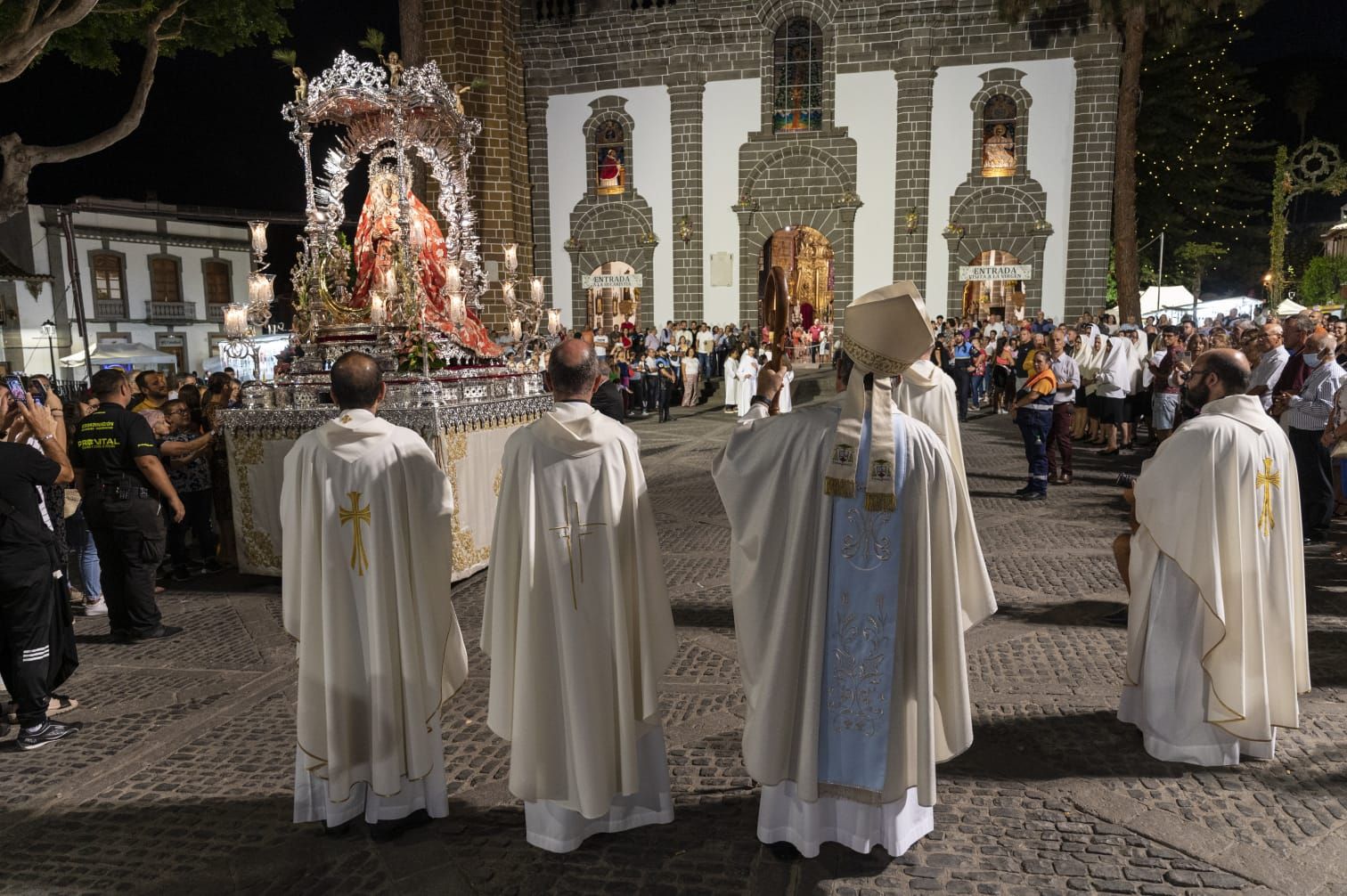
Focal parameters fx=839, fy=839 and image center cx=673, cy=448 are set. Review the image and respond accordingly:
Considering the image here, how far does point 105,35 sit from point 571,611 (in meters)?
13.3

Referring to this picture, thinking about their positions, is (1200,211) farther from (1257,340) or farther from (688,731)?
(688,731)

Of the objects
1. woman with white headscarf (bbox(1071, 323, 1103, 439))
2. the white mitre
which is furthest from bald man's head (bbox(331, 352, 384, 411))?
woman with white headscarf (bbox(1071, 323, 1103, 439))

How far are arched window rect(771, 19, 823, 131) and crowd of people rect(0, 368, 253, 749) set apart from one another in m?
17.3

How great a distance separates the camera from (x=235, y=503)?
7.08m

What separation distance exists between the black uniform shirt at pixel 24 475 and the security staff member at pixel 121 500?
164 cm

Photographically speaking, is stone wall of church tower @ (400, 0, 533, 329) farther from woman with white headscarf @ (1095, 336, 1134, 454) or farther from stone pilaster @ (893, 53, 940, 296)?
woman with white headscarf @ (1095, 336, 1134, 454)

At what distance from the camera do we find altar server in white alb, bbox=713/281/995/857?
9.34 feet

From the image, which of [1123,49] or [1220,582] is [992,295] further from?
[1220,582]

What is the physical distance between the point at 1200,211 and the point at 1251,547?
28907mm

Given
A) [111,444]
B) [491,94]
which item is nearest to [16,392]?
[111,444]

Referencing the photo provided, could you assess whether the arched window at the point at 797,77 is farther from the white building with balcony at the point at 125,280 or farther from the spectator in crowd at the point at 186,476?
the white building with balcony at the point at 125,280

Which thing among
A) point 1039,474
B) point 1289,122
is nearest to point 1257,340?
point 1039,474

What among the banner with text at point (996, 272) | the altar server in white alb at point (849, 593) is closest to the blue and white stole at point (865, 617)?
the altar server in white alb at point (849, 593)

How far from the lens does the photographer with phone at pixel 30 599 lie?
153 inches
